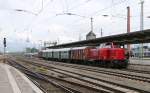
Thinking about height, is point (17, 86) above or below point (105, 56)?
below

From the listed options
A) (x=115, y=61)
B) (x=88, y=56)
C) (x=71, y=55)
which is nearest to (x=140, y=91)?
(x=115, y=61)

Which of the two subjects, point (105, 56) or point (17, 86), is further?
point (105, 56)

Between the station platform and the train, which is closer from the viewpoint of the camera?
the station platform

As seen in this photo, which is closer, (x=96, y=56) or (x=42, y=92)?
(x=42, y=92)

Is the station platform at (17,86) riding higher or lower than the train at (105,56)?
lower

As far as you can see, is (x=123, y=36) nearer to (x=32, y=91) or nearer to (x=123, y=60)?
(x=123, y=60)

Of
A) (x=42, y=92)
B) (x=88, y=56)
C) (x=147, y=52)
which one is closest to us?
(x=42, y=92)

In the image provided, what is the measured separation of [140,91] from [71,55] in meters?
48.9

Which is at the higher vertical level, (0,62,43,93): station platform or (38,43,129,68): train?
(38,43,129,68): train

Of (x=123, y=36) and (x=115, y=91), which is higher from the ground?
(x=123, y=36)

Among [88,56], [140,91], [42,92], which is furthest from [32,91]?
[88,56]

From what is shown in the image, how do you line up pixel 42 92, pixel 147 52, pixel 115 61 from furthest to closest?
1. pixel 147 52
2. pixel 115 61
3. pixel 42 92

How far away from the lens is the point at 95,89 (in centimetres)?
1895

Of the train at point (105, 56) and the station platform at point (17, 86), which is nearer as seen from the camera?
the station platform at point (17, 86)
